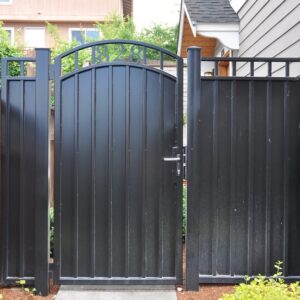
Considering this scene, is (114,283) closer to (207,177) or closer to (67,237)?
(67,237)

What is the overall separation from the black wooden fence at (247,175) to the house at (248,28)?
993 mm

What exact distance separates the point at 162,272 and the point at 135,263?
234mm

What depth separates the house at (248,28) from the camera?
4.65 metres

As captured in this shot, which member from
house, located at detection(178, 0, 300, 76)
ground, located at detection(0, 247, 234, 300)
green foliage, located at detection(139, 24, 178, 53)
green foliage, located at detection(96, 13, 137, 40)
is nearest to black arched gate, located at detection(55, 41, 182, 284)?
ground, located at detection(0, 247, 234, 300)

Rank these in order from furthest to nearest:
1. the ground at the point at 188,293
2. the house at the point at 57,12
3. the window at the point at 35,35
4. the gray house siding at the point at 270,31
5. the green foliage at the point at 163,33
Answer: the green foliage at the point at 163,33 < the window at the point at 35,35 < the house at the point at 57,12 < the gray house siding at the point at 270,31 < the ground at the point at 188,293

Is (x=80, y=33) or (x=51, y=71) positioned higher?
(x=80, y=33)

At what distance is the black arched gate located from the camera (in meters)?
3.60

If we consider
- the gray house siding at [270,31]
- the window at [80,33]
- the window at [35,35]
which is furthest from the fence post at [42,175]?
the window at [35,35]

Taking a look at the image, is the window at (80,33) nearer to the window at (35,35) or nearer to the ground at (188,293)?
the window at (35,35)

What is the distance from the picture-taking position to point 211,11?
7352 millimetres

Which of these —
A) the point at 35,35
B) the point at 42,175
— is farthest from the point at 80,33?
the point at 42,175

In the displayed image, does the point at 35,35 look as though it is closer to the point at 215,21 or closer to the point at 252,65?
the point at 215,21

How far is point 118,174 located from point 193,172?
24.1 inches

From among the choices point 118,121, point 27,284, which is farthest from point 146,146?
point 27,284
